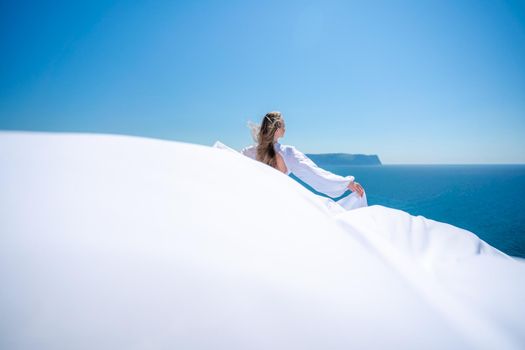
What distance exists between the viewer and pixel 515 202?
35.2 meters

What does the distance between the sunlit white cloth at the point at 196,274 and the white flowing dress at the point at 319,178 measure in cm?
165

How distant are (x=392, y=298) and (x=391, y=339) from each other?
11 cm

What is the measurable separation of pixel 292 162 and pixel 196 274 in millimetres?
2265

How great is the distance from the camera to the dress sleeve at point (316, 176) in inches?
100

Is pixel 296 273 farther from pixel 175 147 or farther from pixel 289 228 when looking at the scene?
pixel 175 147

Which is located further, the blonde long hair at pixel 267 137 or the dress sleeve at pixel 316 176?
the blonde long hair at pixel 267 137

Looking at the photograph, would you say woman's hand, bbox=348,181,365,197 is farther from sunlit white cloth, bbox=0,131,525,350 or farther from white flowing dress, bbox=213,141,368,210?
sunlit white cloth, bbox=0,131,525,350

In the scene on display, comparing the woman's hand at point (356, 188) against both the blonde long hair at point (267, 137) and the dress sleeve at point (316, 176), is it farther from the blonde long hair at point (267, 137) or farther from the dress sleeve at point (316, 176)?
the blonde long hair at point (267, 137)

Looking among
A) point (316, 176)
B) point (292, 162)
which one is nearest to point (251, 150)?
point (292, 162)

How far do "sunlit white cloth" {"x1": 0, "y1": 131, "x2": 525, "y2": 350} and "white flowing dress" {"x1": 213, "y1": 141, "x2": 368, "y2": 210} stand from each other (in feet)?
5.42

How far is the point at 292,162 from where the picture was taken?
8.96ft

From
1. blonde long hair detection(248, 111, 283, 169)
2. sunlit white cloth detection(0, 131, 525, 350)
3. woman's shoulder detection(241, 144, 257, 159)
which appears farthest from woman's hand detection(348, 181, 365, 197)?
sunlit white cloth detection(0, 131, 525, 350)

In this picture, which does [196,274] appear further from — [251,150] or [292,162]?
[251,150]

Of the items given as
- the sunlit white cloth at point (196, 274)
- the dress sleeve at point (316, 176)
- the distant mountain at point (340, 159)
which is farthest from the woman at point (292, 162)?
the distant mountain at point (340, 159)
